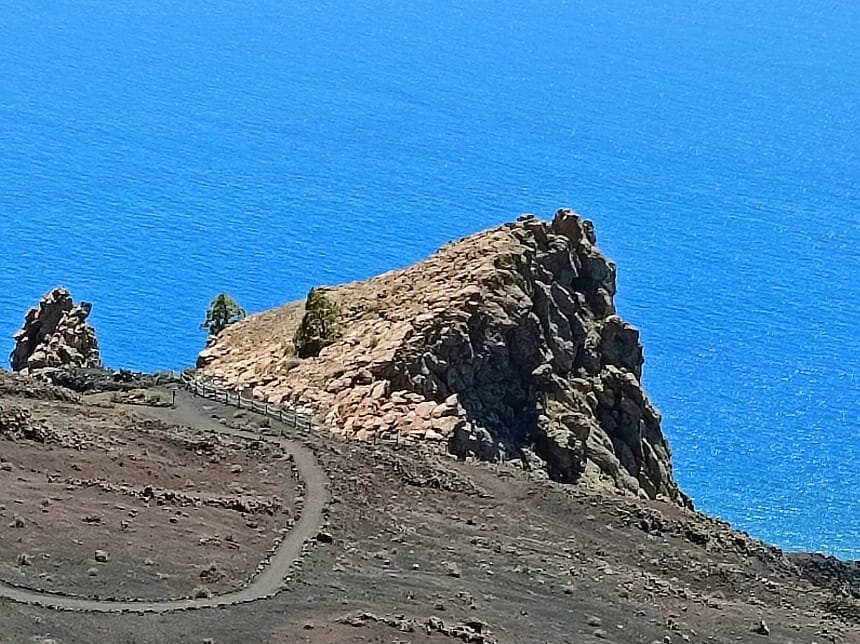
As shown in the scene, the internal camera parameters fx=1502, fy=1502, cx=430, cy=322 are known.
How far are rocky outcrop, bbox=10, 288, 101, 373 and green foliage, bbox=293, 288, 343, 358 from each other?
973cm

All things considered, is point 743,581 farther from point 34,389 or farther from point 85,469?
point 34,389

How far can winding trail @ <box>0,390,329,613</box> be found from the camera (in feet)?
92.0

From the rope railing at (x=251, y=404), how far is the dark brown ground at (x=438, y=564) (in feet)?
10.7

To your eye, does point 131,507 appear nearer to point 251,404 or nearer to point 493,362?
point 251,404

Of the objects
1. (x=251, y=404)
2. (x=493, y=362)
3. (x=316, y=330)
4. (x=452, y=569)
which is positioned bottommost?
(x=452, y=569)

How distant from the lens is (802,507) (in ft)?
314

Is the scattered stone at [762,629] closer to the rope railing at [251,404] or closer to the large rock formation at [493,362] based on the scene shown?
the large rock formation at [493,362]

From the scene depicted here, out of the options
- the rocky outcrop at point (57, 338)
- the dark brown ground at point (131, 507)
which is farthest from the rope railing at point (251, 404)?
the rocky outcrop at point (57, 338)

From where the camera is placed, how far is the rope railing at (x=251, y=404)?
47312mm

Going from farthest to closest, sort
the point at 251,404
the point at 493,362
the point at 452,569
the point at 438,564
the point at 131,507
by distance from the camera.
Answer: the point at 493,362 < the point at 251,404 < the point at 438,564 < the point at 131,507 < the point at 452,569

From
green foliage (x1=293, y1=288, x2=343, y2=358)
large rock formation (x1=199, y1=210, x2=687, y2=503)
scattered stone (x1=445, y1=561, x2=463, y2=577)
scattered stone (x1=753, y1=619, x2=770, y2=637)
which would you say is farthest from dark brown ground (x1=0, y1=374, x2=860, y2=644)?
green foliage (x1=293, y1=288, x2=343, y2=358)

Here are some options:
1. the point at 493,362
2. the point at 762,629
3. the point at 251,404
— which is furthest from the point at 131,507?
the point at 493,362

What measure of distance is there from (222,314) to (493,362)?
19.7 meters

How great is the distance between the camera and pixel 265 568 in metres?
32.1
